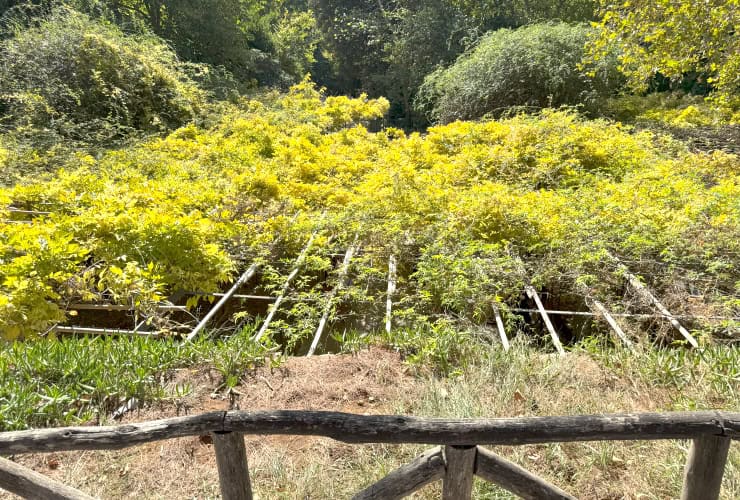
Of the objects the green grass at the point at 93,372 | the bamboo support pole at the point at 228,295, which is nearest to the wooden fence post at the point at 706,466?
the green grass at the point at 93,372

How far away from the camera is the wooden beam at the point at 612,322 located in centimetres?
316

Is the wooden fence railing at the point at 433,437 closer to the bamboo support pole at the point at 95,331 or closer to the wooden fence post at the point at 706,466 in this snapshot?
the wooden fence post at the point at 706,466

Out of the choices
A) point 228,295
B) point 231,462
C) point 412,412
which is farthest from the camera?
point 228,295

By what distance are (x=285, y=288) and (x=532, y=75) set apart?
9.74m

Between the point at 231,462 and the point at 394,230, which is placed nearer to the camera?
the point at 231,462

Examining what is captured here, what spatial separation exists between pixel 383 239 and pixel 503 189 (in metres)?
1.94

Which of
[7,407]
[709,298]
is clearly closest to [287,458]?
[7,407]

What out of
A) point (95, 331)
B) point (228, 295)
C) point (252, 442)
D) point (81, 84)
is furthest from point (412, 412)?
point (81, 84)

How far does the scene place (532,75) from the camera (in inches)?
436

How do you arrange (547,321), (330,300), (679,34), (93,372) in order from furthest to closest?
(679,34)
(330,300)
(547,321)
(93,372)

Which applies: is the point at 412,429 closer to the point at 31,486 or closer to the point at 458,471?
the point at 458,471

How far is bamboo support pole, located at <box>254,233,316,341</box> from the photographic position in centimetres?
359

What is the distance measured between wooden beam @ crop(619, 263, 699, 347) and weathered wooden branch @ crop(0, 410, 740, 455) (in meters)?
2.15

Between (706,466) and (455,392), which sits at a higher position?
(706,466)
